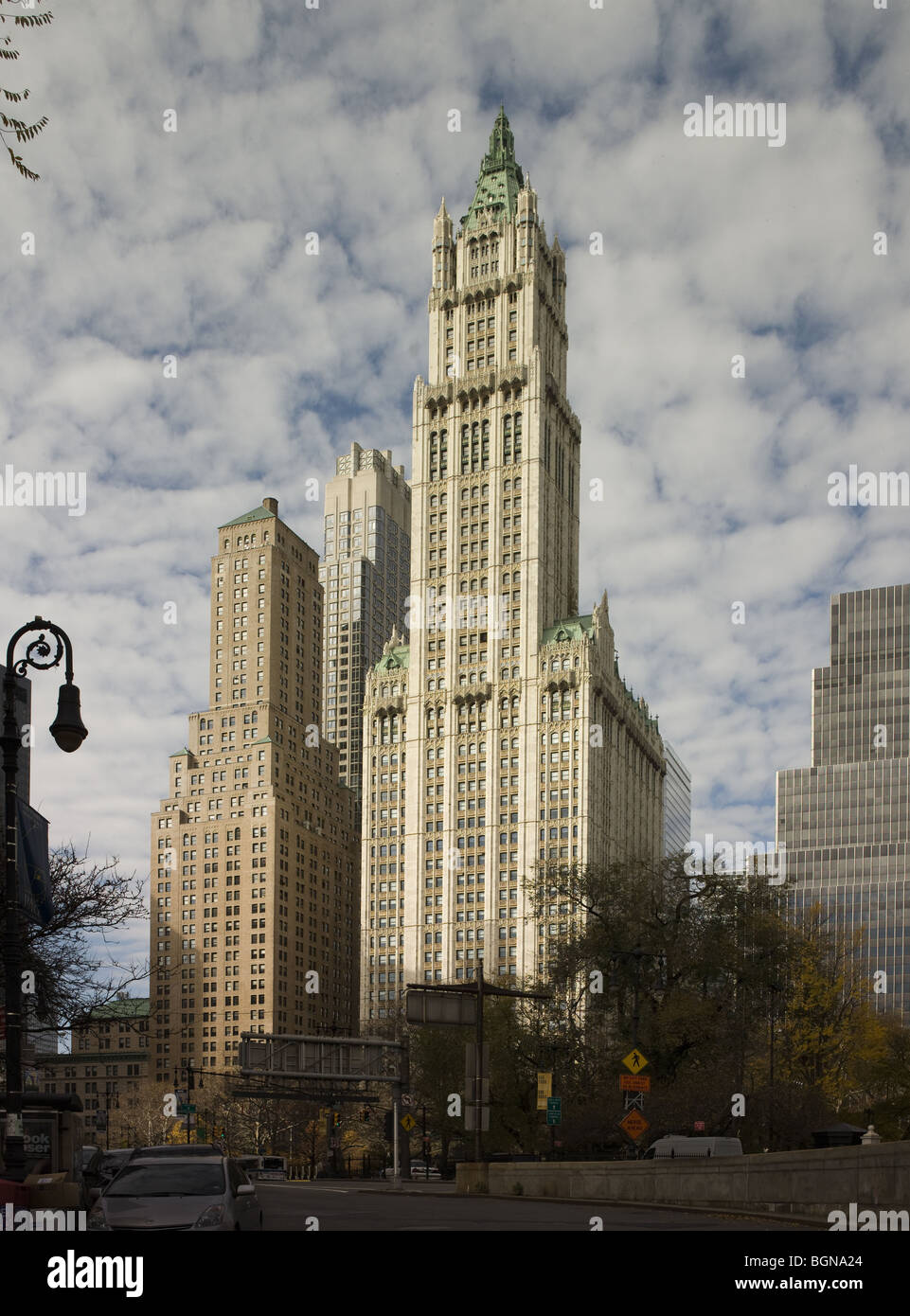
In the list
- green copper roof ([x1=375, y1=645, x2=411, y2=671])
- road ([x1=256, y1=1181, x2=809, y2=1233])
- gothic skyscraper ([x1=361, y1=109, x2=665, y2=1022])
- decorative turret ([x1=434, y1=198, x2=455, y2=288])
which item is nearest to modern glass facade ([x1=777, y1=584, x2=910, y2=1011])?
gothic skyscraper ([x1=361, y1=109, x2=665, y2=1022])

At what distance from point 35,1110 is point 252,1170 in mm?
45159

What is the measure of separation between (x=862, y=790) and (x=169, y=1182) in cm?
16169

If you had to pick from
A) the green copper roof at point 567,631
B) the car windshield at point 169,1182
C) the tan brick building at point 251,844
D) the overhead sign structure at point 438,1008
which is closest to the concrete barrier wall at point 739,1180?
the overhead sign structure at point 438,1008

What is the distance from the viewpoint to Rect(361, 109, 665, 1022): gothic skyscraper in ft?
506

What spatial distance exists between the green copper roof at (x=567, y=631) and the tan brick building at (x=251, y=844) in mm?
37755

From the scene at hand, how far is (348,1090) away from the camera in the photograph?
91.2 meters

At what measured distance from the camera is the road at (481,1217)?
24953mm

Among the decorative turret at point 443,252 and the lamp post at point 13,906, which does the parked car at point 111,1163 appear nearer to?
the lamp post at point 13,906

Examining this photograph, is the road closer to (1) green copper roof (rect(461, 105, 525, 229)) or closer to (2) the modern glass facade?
(2) the modern glass facade

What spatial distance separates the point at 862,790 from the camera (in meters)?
171

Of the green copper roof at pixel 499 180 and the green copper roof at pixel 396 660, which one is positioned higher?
the green copper roof at pixel 499 180

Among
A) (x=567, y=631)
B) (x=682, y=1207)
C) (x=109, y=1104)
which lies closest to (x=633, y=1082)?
(x=682, y=1207)

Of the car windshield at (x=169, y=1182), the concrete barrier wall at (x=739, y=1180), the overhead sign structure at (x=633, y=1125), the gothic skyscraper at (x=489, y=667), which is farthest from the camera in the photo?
the gothic skyscraper at (x=489, y=667)
